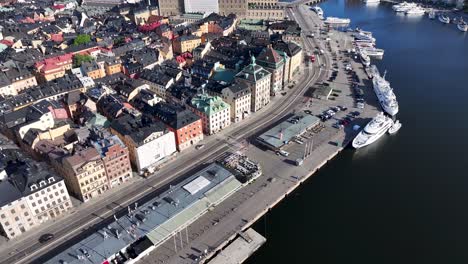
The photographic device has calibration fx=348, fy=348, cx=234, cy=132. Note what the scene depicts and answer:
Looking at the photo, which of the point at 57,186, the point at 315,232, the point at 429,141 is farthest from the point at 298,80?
the point at 57,186

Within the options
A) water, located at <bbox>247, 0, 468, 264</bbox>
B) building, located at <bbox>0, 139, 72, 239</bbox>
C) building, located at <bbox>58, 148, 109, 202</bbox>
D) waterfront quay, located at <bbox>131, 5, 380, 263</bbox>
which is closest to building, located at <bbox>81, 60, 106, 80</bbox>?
building, located at <bbox>58, 148, 109, 202</bbox>

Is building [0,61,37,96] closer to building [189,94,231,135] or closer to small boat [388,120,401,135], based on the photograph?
A: building [189,94,231,135]

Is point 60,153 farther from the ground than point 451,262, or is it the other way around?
point 60,153

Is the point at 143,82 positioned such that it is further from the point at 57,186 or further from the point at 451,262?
the point at 451,262

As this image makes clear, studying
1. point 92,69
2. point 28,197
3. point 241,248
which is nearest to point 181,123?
point 241,248

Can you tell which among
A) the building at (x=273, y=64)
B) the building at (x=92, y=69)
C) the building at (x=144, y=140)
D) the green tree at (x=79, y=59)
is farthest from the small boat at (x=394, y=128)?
the green tree at (x=79, y=59)

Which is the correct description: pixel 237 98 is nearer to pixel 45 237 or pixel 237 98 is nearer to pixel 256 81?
pixel 256 81
